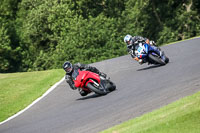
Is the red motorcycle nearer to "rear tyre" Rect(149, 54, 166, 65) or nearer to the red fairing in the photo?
the red fairing

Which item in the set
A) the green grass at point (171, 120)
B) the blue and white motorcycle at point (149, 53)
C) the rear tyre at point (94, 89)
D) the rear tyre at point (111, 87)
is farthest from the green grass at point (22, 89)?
the green grass at point (171, 120)

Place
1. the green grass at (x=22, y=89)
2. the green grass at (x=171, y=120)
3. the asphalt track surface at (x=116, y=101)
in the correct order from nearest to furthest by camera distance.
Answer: the green grass at (x=171, y=120) < the asphalt track surface at (x=116, y=101) < the green grass at (x=22, y=89)

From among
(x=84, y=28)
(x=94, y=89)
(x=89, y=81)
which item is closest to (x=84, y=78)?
(x=89, y=81)

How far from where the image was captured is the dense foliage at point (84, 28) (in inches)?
1825

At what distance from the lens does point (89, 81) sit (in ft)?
46.7

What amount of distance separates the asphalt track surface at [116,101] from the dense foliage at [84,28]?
26261 millimetres

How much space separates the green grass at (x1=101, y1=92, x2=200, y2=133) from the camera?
791cm

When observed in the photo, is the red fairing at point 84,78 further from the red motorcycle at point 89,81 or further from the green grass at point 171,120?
the green grass at point 171,120

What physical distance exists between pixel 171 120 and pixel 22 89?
40.4ft

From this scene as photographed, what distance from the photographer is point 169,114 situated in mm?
9172

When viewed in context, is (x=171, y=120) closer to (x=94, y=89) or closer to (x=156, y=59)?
(x=94, y=89)

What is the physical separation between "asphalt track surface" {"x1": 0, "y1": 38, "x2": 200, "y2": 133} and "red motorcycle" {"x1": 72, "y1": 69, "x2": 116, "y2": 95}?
0.30 meters

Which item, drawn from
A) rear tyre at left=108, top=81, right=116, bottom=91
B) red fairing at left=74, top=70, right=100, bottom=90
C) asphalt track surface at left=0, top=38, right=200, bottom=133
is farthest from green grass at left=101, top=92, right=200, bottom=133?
rear tyre at left=108, top=81, right=116, bottom=91

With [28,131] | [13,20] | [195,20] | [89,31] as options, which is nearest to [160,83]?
[28,131]
